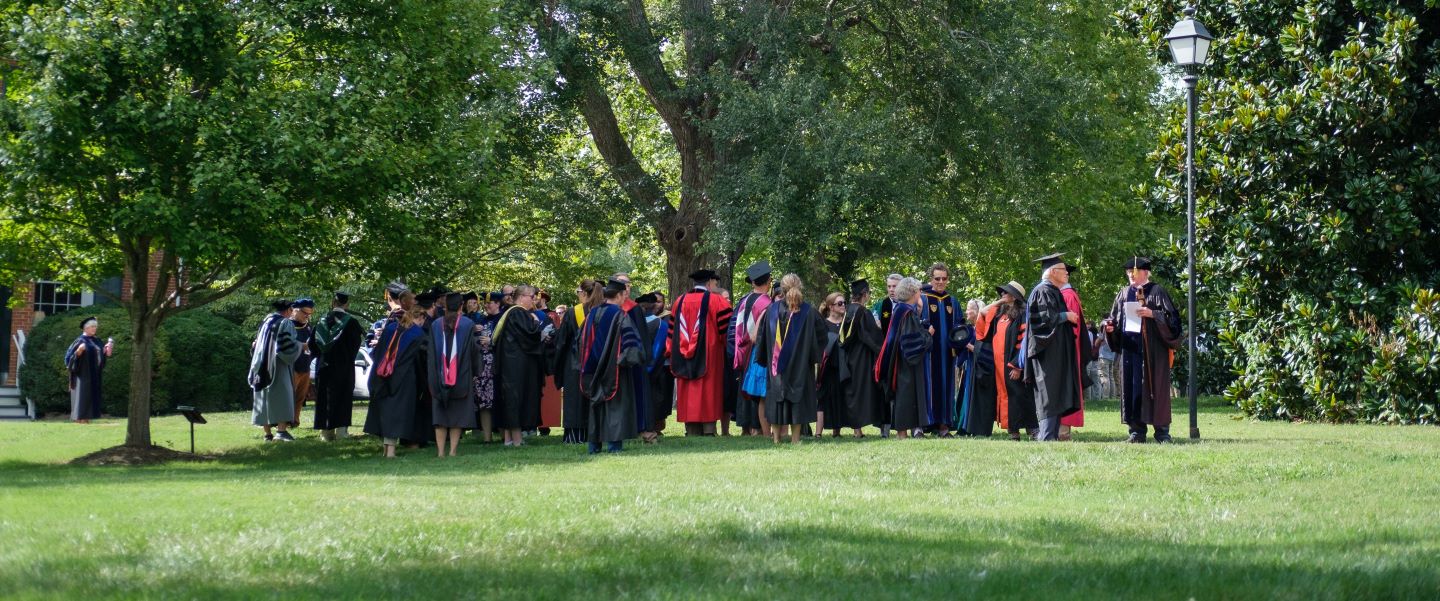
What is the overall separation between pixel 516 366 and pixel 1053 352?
6.06 m

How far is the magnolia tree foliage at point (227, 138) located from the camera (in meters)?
14.0

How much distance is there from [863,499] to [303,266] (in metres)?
9.49

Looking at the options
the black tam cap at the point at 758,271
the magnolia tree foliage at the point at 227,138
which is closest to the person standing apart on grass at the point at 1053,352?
the black tam cap at the point at 758,271

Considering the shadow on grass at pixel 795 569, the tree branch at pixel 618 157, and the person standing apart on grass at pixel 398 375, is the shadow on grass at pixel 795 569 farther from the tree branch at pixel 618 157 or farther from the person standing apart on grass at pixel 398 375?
the tree branch at pixel 618 157

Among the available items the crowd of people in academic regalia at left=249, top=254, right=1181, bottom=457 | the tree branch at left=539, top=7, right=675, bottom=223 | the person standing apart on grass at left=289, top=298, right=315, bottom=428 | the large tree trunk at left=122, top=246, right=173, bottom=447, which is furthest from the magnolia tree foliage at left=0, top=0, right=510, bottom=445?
the tree branch at left=539, top=7, right=675, bottom=223

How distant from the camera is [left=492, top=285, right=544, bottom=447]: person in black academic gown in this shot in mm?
16891

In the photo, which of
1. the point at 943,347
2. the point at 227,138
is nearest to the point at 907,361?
the point at 943,347

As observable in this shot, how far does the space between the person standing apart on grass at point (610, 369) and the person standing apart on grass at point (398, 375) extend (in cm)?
187

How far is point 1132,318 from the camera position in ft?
47.7

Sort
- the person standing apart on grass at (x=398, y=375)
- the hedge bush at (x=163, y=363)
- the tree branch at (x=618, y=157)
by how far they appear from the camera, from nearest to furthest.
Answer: the person standing apart on grass at (x=398, y=375)
the tree branch at (x=618, y=157)
the hedge bush at (x=163, y=363)

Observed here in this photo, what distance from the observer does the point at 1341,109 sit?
17.7 metres

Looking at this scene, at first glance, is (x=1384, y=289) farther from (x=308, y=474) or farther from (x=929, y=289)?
(x=308, y=474)

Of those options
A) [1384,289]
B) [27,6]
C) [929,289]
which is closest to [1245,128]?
[1384,289]

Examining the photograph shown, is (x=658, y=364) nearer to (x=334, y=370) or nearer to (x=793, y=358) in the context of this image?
(x=793, y=358)
